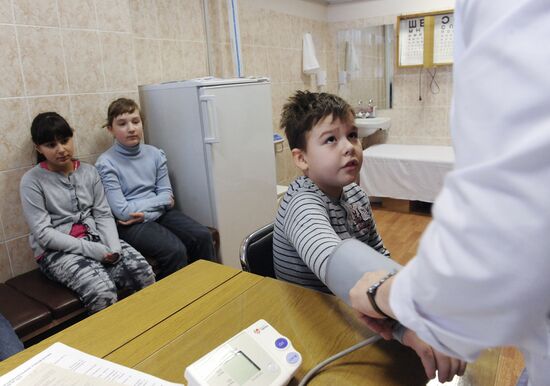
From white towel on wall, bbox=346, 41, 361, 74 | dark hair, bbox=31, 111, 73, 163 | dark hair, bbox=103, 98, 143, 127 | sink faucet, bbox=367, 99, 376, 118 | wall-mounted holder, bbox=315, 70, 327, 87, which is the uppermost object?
white towel on wall, bbox=346, 41, 361, 74

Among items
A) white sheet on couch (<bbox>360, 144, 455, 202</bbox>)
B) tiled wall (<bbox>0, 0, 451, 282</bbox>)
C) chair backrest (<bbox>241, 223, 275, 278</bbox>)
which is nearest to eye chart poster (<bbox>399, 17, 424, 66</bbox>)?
white sheet on couch (<bbox>360, 144, 455, 202</bbox>)

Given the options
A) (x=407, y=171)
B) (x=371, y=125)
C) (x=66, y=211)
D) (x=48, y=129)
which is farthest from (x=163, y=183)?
(x=371, y=125)

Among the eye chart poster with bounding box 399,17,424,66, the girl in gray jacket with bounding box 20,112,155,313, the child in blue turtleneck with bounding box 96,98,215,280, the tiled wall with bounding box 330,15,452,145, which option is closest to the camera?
the girl in gray jacket with bounding box 20,112,155,313

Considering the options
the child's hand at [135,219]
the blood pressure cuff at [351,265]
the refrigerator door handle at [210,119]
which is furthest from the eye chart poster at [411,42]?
the blood pressure cuff at [351,265]

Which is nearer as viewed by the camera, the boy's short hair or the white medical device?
the white medical device

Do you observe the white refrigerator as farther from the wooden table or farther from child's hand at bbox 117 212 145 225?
the wooden table

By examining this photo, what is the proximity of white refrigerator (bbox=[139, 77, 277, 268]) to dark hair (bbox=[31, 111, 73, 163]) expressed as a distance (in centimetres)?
75

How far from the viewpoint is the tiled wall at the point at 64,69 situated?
2084mm

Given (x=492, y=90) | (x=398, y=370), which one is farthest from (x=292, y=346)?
(x=492, y=90)

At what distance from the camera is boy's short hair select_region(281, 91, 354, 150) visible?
47.1 inches

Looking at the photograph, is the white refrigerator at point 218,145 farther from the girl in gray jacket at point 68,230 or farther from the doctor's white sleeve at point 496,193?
the doctor's white sleeve at point 496,193

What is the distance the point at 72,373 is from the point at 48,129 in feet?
5.15

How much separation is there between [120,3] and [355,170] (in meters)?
2.07

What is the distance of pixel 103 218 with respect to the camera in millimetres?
2258
